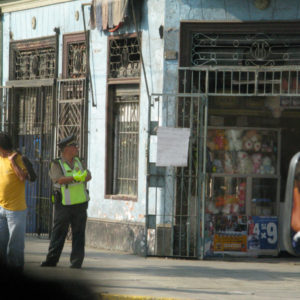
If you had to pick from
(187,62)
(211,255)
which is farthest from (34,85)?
(211,255)

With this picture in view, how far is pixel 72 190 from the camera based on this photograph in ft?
37.0

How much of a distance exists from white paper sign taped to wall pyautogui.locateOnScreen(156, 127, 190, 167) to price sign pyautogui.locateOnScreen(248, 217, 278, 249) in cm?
175

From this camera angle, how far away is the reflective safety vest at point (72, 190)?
36.9ft

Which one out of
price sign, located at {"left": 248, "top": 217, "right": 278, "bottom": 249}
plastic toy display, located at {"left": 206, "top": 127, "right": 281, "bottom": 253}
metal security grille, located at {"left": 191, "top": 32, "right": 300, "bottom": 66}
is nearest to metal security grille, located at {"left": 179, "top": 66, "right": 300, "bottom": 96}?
metal security grille, located at {"left": 191, "top": 32, "right": 300, "bottom": 66}

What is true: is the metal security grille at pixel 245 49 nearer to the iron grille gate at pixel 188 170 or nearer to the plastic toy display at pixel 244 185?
the iron grille gate at pixel 188 170

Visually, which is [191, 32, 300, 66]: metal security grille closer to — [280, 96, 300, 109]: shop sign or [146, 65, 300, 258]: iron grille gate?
[146, 65, 300, 258]: iron grille gate

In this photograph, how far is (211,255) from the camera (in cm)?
1347

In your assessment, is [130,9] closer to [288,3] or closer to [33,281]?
[288,3]

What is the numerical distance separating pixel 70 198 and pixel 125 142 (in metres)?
3.22

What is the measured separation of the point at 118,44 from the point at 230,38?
7.08ft

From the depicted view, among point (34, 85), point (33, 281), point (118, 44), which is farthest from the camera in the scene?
point (34, 85)

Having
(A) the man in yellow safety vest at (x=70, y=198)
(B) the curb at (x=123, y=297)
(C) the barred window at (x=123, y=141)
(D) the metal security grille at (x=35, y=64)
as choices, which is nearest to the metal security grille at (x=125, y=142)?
(C) the barred window at (x=123, y=141)

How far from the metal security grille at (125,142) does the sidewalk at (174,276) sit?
1.24m

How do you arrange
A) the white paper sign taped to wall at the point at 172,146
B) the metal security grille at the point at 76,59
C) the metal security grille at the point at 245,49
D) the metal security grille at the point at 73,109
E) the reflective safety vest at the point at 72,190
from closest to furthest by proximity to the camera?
1. the reflective safety vest at the point at 72,190
2. the white paper sign taped to wall at the point at 172,146
3. the metal security grille at the point at 245,49
4. the metal security grille at the point at 73,109
5. the metal security grille at the point at 76,59
